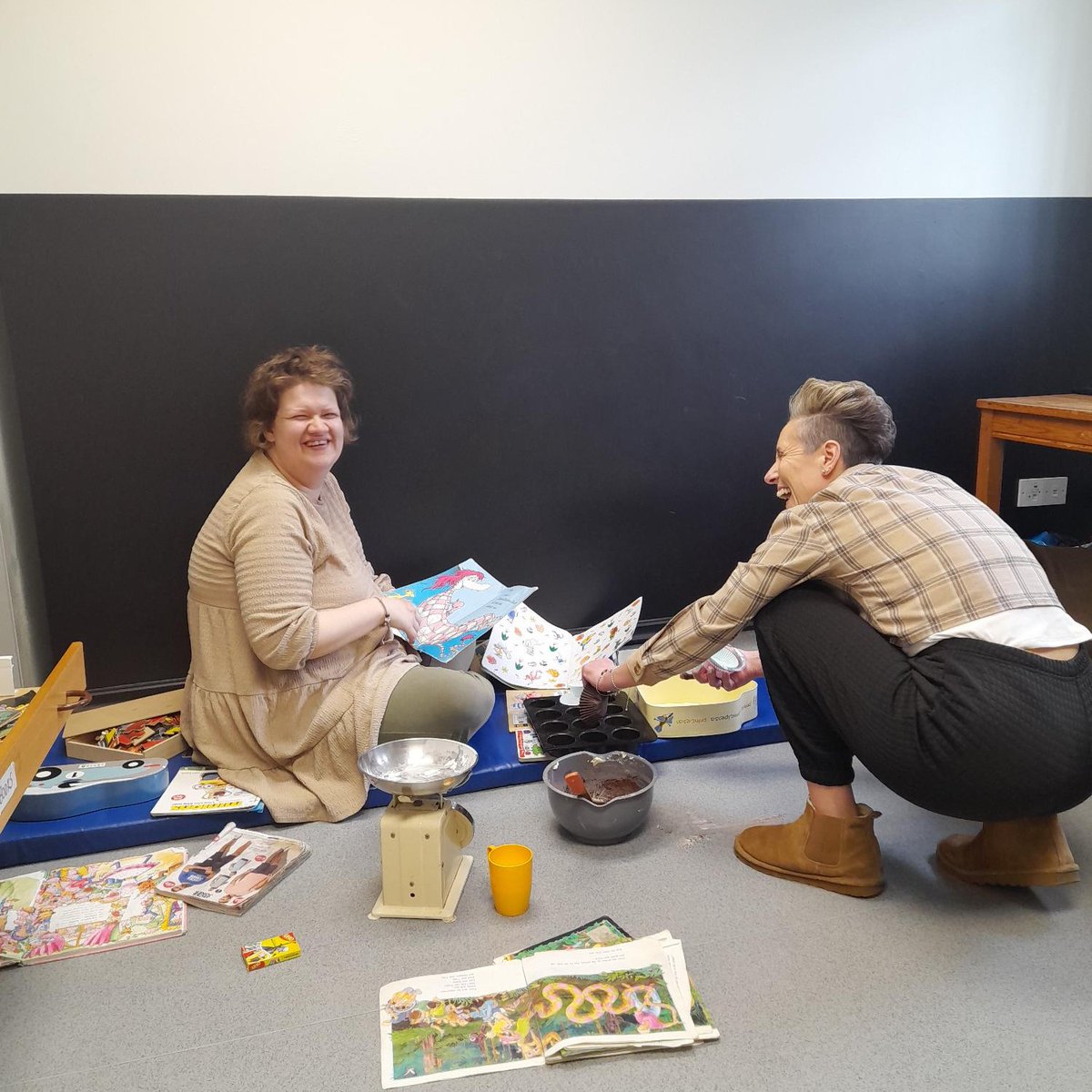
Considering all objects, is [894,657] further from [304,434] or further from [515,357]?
[515,357]

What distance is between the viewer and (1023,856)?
1801 millimetres

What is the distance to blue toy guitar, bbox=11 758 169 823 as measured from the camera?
2061 millimetres

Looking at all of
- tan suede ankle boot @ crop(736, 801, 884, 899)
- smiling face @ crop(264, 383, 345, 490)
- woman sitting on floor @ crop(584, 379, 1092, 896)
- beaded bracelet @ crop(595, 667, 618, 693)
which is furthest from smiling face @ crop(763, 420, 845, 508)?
smiling face @ crop(264, 383, 345, 490)

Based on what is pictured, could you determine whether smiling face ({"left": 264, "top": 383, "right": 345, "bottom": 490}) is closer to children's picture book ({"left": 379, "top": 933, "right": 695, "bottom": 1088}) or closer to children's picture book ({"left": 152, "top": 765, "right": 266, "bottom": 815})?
children's picture book ({"left": 152, "top": 765, "right": 266, "bottom": 815})

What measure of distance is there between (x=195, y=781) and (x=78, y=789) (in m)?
0.24

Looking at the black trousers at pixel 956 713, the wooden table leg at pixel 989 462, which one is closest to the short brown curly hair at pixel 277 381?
the black trousers at pixel 956 713

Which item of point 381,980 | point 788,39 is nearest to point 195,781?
point 381,980

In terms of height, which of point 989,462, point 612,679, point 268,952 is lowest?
point 268,952

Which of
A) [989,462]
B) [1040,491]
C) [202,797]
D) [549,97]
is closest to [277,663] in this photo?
[202,797]

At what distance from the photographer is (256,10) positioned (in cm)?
247

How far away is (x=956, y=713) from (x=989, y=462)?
1.76 metres

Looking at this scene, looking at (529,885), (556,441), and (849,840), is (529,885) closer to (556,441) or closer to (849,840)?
(849,840)

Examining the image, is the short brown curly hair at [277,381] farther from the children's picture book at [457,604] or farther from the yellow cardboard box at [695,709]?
the yellow cardboard box at [695,709]

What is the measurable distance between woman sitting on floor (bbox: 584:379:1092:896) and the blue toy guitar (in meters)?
1.07
